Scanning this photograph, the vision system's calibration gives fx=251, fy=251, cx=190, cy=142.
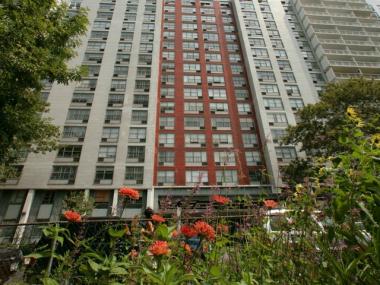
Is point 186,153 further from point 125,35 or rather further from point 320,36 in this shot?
point 320,36

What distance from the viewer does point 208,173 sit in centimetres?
2869

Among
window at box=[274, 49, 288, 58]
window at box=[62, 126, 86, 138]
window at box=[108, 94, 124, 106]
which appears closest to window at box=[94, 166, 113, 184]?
window at box=[62, 126, 86, 138]

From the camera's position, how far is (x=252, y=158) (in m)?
30.2

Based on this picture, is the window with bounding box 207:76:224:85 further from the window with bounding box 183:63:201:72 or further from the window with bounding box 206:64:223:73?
the window with bounding box 183:63:201:72

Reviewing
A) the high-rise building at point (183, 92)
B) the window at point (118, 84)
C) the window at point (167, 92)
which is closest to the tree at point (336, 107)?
the high-rise building at point (183, 92)

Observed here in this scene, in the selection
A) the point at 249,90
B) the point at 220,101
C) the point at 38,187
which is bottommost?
the point at 38,187

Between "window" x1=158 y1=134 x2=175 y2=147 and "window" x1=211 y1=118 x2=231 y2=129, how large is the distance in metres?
5.60

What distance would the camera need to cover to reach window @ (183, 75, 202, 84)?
35688mm

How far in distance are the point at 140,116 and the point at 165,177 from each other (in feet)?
27.3

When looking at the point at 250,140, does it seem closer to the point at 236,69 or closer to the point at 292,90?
the point at 292,90

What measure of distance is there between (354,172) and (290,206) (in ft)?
3.00

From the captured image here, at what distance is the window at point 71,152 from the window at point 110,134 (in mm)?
2859

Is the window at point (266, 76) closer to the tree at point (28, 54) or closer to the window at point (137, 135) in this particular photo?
A: the window at point (137, 135)

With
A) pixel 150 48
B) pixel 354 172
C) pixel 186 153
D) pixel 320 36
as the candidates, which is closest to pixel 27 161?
pixel 186 153
